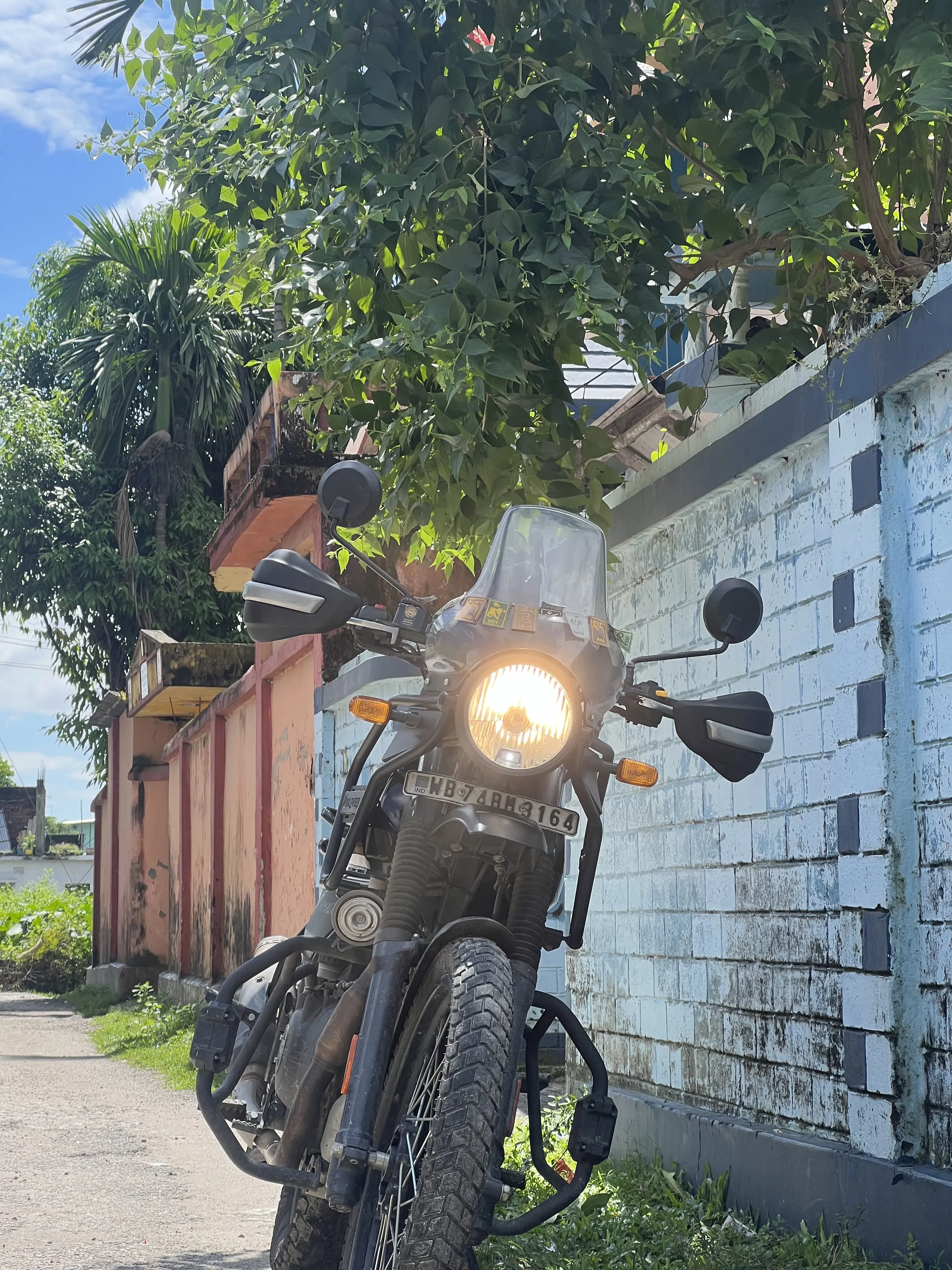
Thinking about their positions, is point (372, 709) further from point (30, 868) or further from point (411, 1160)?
point (30, 868)

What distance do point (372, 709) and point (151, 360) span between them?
79.3 feet

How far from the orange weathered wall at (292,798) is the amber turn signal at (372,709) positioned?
24.6ft

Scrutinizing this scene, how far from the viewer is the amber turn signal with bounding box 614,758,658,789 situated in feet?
11.2

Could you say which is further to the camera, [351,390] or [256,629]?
[351,390]

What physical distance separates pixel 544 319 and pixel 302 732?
24.0 feet

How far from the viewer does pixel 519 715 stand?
3244mm

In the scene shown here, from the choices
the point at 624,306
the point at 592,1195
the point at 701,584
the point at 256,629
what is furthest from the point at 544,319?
the point at 592,1195

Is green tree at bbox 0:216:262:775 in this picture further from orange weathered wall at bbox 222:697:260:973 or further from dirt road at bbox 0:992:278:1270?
dirt road at bbox 0:992:278:1270

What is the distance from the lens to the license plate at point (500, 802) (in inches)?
128

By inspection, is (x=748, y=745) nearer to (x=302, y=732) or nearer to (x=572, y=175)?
(x=572, y=175)

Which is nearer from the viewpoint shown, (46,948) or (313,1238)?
(313,1238)

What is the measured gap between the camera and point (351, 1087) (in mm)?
3145

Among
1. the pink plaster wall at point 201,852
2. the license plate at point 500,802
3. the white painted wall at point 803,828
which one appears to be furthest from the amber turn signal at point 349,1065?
the pink plaster wall at point 201,852

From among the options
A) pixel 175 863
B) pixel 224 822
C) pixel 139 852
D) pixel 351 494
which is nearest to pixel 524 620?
pixel 351 494
